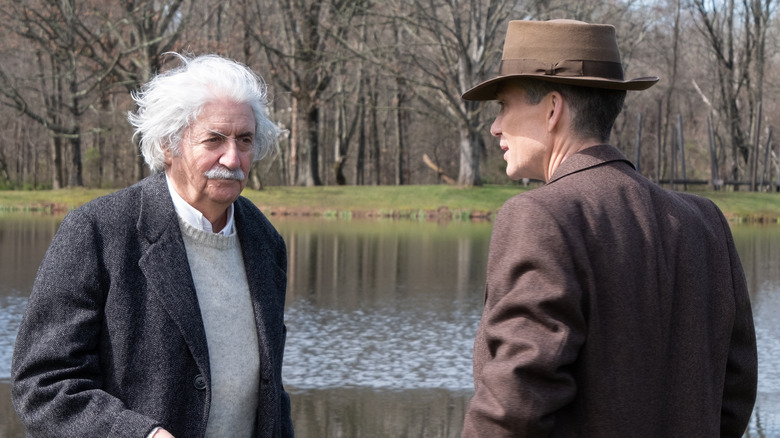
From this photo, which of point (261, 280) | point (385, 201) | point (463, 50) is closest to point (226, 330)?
point (261, 280)

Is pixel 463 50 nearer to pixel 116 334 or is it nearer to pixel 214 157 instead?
pixel 214 157

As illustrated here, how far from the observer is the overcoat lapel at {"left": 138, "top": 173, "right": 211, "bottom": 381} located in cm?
290

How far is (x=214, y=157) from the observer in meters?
3.11

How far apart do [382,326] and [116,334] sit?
861 cm

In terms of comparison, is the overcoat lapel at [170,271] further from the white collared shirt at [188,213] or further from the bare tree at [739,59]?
the bare tree at [739,59]

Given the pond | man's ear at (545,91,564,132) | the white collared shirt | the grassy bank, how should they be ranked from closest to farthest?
man's ear at (545,91,564,132), the white collared shirt, the pond, the grassy bank

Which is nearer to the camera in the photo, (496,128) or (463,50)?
(496,128)

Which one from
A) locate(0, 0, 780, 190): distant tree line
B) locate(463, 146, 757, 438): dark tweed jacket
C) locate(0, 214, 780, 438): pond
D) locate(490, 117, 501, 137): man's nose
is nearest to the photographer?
locate(463, 146, 757, 438): dark tweed jacket

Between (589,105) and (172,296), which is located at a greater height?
(589,105)

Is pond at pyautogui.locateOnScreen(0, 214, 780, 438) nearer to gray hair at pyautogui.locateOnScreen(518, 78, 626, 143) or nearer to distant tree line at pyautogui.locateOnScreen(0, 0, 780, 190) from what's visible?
gray hair at pyautogui.locateOnScreen(518, 78, 626, 143)

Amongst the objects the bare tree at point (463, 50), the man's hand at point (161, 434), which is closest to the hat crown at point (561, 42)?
the man's hand at point (161, 434)

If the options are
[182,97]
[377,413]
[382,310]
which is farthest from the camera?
[382,310]

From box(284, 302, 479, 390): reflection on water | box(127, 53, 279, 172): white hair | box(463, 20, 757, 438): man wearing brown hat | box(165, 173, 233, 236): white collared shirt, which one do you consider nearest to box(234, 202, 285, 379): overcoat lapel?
box(165, 173, 233, 236): white collared shirt

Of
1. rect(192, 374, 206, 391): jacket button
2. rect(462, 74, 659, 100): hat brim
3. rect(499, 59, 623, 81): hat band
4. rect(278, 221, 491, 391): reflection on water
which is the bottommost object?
rect(278, 221, 491, 391): reflection on water
